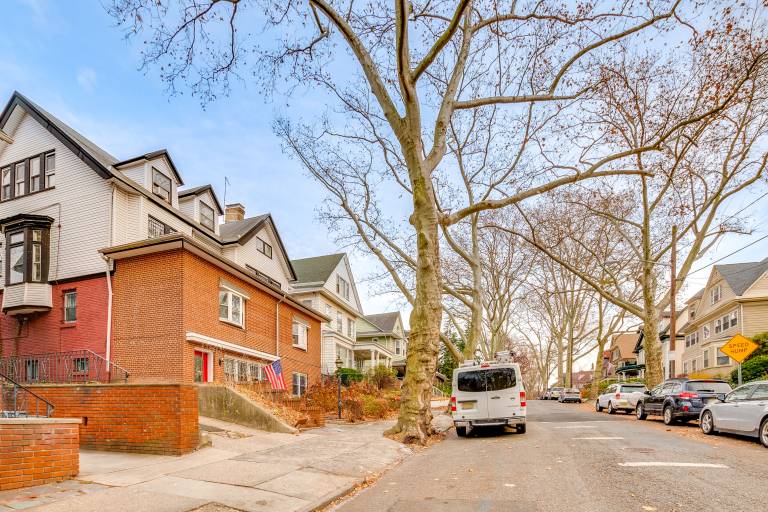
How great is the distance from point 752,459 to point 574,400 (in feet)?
116

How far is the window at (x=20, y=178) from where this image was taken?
21156 millimetres

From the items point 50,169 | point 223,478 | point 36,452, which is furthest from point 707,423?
point 50,169

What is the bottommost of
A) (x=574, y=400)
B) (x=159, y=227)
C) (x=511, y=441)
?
(x=574, y=400)

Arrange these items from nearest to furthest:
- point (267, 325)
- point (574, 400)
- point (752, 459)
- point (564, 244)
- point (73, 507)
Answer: point (73, 507), point (752, 459), point (267, 325), point (564, 244), point (574, 400)

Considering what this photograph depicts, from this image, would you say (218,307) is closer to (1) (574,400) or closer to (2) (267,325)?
(2) (267,325)

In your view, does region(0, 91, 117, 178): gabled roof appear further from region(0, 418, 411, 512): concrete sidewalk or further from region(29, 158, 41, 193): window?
region(0, 418, 411, 512): concrete sidewalk

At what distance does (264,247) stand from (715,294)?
111ft

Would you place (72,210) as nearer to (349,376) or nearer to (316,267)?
(349,376)

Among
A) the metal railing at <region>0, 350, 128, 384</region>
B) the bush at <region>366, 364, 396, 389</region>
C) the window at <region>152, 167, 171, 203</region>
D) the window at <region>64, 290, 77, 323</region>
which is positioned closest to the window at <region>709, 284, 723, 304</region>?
the bush at <region>366, 364, 396, 389</region>

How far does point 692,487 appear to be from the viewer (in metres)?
6.76

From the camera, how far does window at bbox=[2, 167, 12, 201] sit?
2152 cm

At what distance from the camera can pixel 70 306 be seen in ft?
61.9

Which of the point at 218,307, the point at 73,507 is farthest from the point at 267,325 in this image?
the point at 73,507

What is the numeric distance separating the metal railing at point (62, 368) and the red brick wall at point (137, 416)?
7266mm
